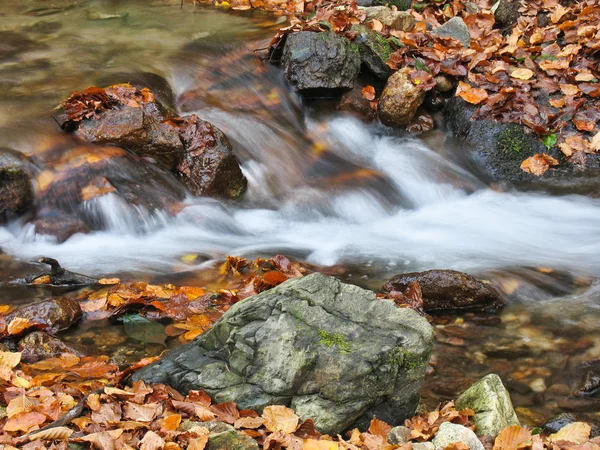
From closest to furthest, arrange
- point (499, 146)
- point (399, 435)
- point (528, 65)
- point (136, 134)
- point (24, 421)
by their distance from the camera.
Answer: point (24, 421) < point (399, 435) < point (136, 134) < point (499, 146) < point (528, 65)

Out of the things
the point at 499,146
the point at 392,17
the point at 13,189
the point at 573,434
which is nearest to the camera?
the point at 573,434

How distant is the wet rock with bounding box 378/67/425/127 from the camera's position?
7.73 meters

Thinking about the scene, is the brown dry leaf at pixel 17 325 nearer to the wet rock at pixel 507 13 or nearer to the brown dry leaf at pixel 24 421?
the brown dry leaf at pixel 24 421

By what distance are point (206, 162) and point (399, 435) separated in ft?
13.1

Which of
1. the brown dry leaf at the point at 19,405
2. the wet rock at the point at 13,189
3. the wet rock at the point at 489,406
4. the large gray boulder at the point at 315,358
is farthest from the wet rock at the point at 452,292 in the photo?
the wet rock at the point at 13,189

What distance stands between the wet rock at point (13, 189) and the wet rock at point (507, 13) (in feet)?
22.7

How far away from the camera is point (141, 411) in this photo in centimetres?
289

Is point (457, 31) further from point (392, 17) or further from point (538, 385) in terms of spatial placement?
point (538, 385)

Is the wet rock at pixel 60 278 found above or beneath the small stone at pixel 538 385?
above

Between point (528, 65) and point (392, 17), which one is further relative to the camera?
point (392, 17)

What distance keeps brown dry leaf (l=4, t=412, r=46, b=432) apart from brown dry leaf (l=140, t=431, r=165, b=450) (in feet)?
1.61

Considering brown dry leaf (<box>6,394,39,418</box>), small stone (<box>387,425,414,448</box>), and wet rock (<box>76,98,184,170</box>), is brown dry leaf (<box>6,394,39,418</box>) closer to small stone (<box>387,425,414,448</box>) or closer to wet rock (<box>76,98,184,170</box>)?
small stone (<box>387,425,414,448</box>)

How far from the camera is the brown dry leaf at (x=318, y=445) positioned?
8.77 feet

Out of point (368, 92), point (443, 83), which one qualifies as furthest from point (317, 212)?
point (443, 83)
